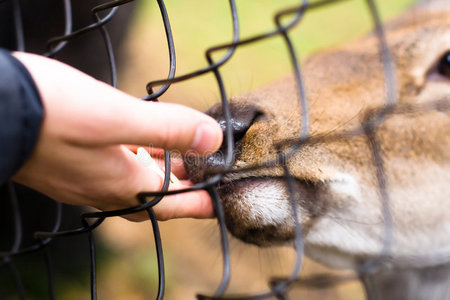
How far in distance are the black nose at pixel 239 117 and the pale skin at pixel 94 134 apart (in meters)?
0.41

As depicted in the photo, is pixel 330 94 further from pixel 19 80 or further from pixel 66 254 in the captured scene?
pixel 66 254

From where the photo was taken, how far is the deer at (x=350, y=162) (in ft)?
5.15

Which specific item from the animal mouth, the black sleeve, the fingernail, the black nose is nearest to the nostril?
the black nose

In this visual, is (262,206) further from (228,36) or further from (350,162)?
(228,36)

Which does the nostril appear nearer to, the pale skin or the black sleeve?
the pale skin

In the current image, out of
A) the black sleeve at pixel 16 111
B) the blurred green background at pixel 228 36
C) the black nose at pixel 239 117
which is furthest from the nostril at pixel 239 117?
the blurred green background at pixel 228 36

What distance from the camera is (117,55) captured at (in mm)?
3840

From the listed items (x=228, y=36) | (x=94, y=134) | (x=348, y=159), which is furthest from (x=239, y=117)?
(x=228, y=36)

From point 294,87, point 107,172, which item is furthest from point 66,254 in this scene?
point 107,172

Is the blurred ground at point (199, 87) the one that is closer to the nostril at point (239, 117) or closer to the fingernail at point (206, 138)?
the nostril at point (239, 117)

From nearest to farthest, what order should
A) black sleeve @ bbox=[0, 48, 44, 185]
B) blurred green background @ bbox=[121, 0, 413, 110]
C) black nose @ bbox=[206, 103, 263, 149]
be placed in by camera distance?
black sleeve @ bbox=[0, 48, 44, 185] < black nose @ bbox=[206, 103, 263, 149] < blurred green background @ bbox=[121, 0, 413, 110]

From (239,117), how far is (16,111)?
800 millimetres

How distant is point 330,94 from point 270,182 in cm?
57

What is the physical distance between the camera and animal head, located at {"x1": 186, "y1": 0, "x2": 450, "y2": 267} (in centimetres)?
157
